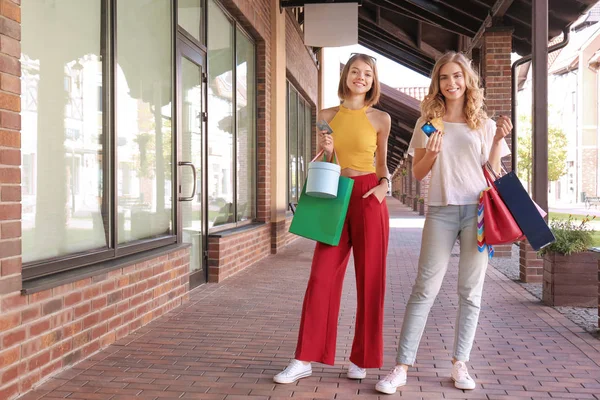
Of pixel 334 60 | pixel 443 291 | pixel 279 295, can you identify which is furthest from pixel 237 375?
pixel 334 60

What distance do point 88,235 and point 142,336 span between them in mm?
759

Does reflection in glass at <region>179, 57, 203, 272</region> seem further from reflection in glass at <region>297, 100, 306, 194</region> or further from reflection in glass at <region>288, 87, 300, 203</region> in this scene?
reflection in glass at <region>297, 100, 306, 194</region>

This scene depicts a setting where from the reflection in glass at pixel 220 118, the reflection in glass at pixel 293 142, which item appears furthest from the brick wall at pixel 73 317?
the reflection in glass at pixel 293 142

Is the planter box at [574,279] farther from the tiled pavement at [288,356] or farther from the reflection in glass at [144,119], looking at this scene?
the reflection in glass at [144,119]

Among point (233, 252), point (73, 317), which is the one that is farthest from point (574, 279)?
→ point (73, 317)

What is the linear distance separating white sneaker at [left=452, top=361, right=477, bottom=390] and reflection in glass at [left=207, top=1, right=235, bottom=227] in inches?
165

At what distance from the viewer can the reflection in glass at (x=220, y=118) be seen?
7.09 metres

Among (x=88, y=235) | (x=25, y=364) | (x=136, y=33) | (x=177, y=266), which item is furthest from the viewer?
(x=177, y=266)

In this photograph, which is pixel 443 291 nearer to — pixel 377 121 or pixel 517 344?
pixel 517 344

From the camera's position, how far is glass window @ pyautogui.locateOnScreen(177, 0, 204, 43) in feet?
19.8

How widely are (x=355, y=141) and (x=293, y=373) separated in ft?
3.92

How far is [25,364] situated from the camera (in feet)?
10.1

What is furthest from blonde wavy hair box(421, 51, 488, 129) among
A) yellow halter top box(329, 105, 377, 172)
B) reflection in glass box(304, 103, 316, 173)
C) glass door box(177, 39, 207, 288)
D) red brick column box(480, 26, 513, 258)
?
reflection in glass box(304, 103, 316, 173)

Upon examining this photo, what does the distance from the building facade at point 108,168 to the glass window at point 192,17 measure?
0.07 feet
